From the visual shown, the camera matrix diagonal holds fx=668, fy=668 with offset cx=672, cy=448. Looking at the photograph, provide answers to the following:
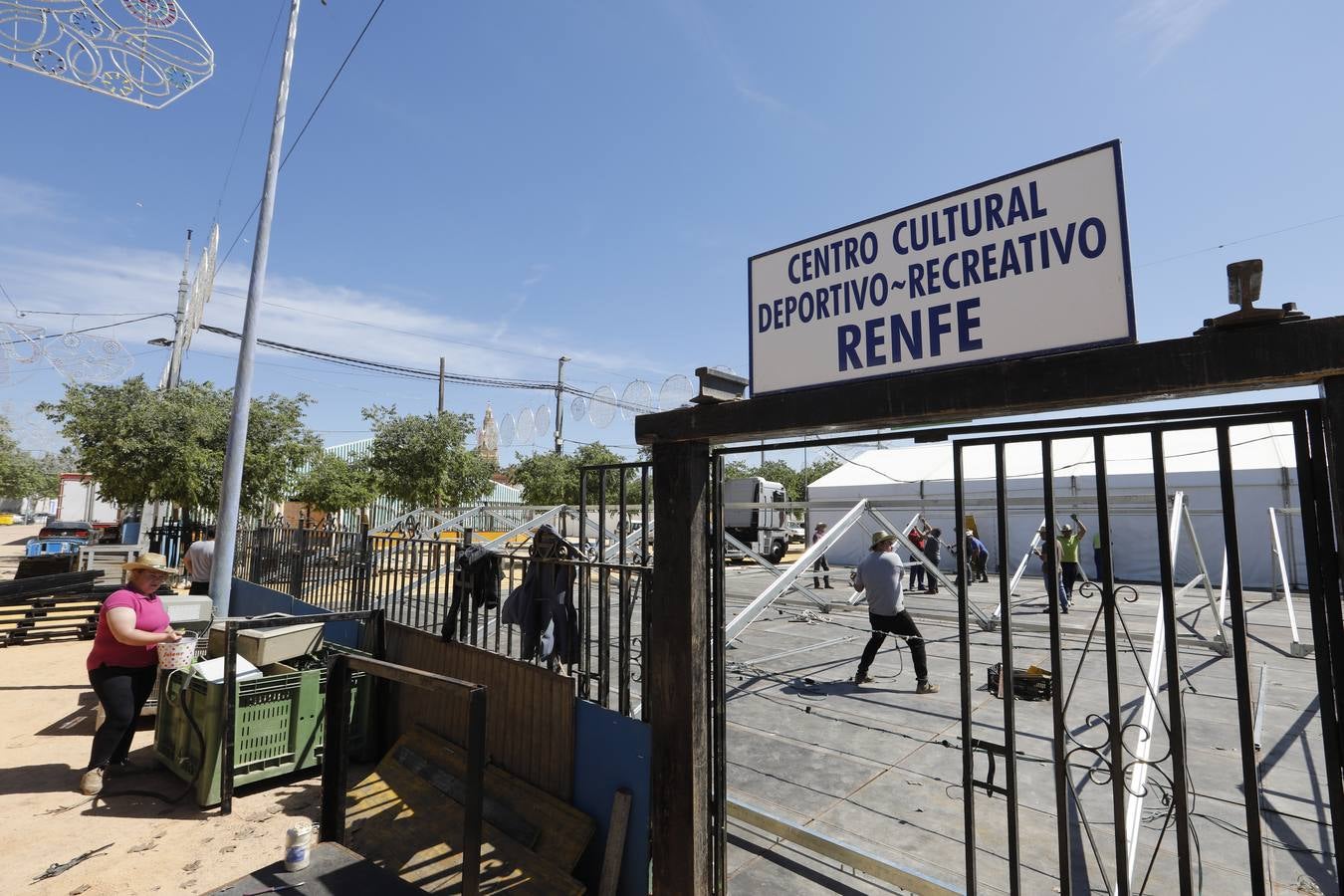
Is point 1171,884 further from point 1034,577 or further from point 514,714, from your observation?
point 1034,577

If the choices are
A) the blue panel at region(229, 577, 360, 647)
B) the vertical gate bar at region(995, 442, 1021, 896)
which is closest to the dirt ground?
the blue panel at region(229, 577, 360, 647)

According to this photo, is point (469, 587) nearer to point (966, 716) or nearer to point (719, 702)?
point (719, 702)

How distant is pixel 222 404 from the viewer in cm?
1781

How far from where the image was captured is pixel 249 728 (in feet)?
18.0

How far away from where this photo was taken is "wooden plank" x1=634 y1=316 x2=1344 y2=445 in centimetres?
216

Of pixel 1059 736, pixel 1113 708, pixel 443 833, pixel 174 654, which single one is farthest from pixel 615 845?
pixel 174 654

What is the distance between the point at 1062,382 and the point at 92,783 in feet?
24.3

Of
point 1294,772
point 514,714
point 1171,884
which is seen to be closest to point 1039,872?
point 1171,884

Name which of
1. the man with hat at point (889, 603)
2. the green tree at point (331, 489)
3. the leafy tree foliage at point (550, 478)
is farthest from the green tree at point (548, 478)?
the man with hat at point (889, 603)

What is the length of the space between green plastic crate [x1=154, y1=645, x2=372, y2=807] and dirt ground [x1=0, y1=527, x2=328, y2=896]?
0.19 meters

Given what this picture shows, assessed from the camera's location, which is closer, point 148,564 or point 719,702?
point 719,702

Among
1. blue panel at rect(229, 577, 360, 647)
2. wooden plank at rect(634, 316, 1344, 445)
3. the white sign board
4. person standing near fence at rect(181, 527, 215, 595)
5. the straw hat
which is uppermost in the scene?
the white sign board

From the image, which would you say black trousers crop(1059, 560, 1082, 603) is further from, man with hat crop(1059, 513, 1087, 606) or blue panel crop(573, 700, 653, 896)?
blue panel crop(573, 700, 653, 896)

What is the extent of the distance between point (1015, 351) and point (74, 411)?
19873mm
